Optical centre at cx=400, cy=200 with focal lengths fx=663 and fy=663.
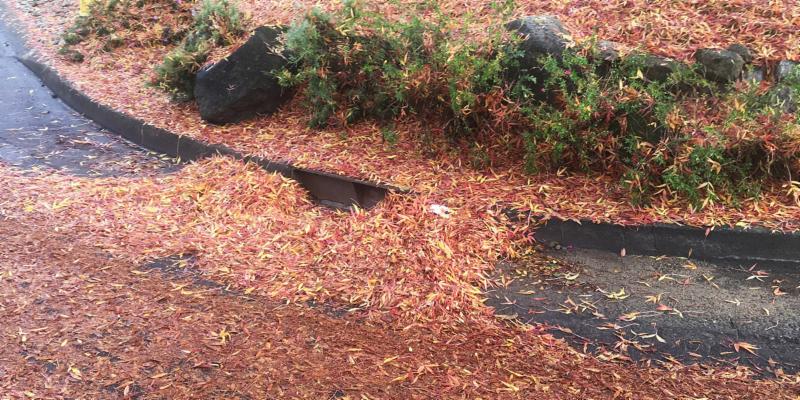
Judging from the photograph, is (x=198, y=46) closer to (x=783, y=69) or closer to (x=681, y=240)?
(x=681, y=240)

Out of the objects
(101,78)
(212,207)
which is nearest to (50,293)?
(212,207)

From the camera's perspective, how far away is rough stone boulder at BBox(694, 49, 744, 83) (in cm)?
477

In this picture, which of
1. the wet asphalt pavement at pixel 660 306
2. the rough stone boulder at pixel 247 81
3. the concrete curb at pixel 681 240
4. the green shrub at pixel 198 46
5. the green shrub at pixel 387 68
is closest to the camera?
the wet asphalt pavement at pixel 660 306

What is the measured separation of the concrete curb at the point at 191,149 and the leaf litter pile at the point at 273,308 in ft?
0.52

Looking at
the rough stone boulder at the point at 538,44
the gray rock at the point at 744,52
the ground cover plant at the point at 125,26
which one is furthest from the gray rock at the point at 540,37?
the ground cover plant at the point at 125,26

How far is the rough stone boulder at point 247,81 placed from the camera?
6309mm

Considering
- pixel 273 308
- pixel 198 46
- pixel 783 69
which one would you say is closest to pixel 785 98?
pixel 783 69

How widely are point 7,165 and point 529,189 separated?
4922 millimetres

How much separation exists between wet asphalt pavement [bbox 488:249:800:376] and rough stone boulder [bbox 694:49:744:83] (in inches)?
58.2

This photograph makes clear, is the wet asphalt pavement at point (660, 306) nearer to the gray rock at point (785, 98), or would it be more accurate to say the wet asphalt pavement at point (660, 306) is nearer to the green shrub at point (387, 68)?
the gray rock at point (785, 98)

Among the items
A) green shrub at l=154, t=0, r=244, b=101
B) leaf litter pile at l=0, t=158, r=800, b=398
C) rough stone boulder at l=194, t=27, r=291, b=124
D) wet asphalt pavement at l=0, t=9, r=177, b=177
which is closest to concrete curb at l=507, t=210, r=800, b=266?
leaf litter pile at l=0, t=158, r=800, b=398

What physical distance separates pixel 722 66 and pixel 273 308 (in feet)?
11.7

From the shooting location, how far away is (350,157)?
17.9 ft

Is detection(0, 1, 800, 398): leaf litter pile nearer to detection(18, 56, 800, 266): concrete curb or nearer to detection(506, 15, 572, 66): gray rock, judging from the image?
detection(18, 56, 800, 266): concrete curb
